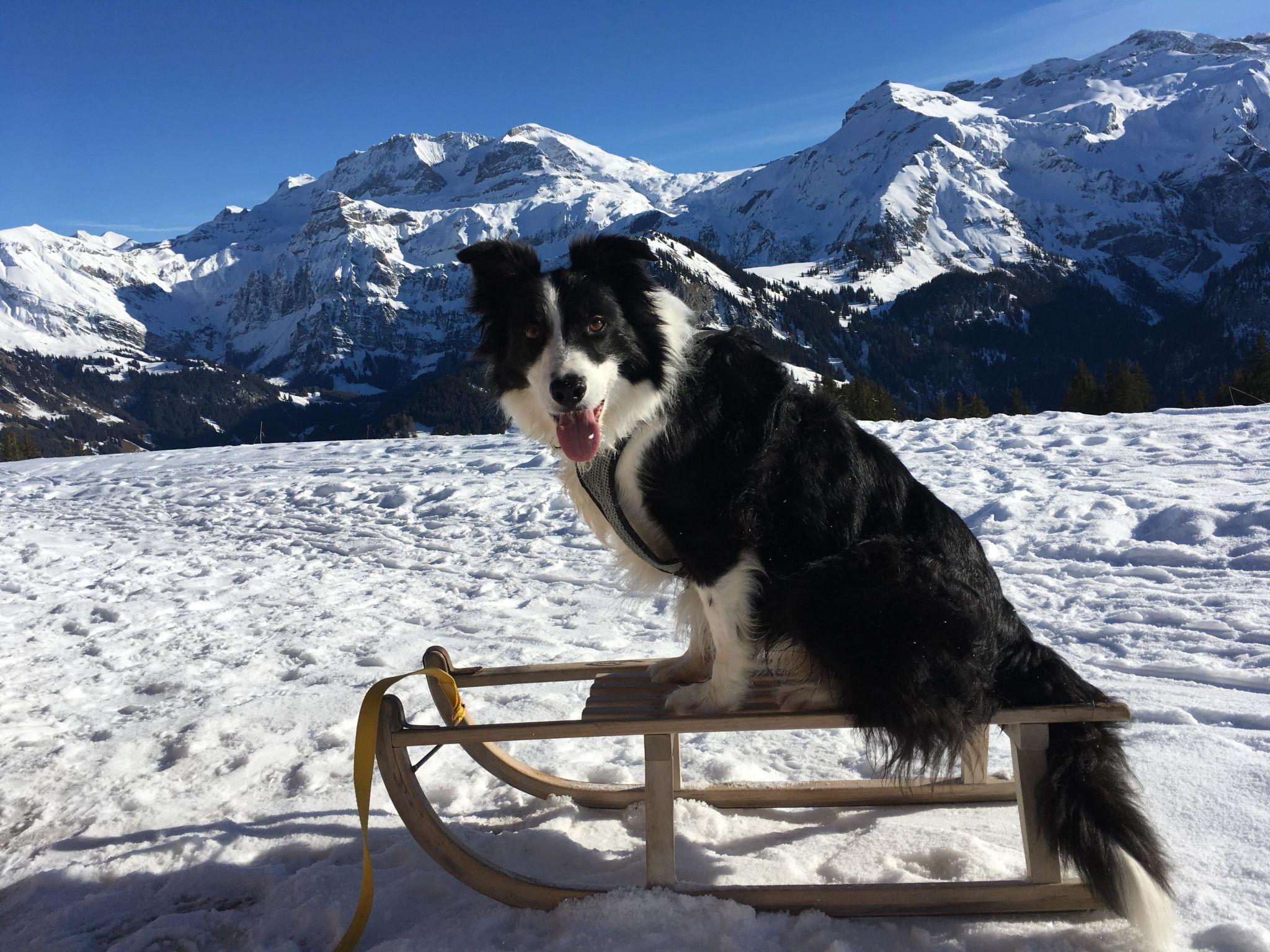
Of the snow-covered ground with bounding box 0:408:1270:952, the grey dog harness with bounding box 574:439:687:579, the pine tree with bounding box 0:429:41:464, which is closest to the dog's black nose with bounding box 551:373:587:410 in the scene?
the grey dog harness with bounding box 574:439:687:579

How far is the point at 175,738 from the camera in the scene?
184 inches

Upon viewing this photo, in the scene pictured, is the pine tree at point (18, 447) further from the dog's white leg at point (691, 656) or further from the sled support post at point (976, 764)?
the sled support post at point (976, 764)

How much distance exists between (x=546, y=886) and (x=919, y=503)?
206cm

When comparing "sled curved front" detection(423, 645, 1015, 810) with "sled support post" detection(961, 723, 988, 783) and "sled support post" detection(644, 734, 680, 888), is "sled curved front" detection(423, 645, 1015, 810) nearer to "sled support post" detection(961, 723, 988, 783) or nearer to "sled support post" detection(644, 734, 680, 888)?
"sled support post" detection(961, 723, 988, 783)

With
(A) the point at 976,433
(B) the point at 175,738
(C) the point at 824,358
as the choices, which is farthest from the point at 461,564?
(C) the point at 824,358

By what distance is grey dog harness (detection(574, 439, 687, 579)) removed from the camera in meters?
3.31

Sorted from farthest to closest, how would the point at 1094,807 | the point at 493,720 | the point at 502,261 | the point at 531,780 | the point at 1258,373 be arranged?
the point at 1258,373, the point at 493,720, the point at 531,780, the point at 502,261, the point at 1094,807

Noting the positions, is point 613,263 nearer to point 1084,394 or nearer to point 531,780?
point 531,780

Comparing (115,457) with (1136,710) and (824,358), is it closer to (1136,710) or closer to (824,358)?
(1136,710)

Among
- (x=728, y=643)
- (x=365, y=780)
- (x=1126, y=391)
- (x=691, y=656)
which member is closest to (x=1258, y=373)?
(x=1126, y=391)

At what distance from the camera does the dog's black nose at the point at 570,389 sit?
304 cm

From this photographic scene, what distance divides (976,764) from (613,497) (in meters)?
2.07

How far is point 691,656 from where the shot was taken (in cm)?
382

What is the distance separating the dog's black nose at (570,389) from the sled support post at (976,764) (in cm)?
219
